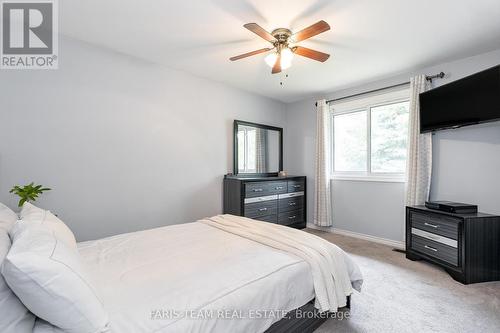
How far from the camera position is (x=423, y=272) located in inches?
108

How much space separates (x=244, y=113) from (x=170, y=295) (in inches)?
142

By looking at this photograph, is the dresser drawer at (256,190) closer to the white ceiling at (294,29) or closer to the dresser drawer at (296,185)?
the dresser drawer at (296,185)

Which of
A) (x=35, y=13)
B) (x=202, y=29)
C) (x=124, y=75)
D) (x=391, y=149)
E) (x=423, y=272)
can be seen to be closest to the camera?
(x=35, y=13)

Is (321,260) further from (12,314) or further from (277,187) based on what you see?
(277,187)

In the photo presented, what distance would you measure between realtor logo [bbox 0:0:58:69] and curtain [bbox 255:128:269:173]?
10.1 ft

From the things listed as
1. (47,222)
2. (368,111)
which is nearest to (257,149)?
(368,111)

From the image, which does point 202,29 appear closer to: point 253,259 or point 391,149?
point 253,259

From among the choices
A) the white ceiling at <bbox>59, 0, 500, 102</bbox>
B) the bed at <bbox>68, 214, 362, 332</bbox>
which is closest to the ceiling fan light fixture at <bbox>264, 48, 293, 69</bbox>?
the white ceiling at <bbox>59, 0, 500, 102</bbox>

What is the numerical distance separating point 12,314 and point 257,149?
3916mm

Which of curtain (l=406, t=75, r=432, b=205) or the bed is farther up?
curtain (l=406, t=75, r=432, b=205)

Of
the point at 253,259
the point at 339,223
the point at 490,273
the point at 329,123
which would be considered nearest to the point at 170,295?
the point at 253,259

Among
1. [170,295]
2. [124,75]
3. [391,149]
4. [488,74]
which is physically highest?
[124,75]

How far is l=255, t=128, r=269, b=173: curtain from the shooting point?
14.9 feet

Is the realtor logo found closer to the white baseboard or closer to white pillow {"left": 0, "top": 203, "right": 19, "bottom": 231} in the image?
white pillow {"left": 0, "top": 203, "right": 19, "bottom": 231}
